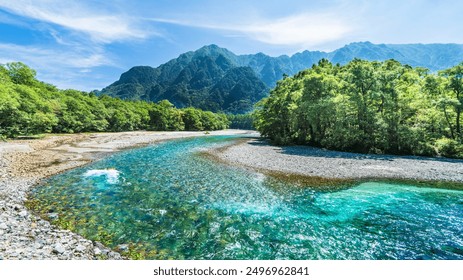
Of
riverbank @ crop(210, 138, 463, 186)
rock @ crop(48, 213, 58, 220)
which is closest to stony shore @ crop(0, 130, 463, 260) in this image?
riverbank @ crop(210, 138, 463, 186)

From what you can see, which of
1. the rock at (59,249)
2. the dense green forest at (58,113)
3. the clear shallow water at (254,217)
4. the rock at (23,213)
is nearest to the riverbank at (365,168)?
the clear shallow water at (254,217)

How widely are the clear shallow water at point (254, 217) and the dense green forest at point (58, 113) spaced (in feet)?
145

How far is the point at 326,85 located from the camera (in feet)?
168

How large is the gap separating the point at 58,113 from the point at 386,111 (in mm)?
89489

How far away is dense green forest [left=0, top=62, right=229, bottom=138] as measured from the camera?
52422mm

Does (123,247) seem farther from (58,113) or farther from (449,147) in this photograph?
(58,113)

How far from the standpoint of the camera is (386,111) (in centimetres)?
4284

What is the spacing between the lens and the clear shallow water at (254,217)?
11062 mm

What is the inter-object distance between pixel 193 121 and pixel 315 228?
442 ft

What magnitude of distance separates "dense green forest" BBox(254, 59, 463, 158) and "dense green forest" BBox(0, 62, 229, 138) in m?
65.2

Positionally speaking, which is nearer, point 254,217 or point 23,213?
point 23,213

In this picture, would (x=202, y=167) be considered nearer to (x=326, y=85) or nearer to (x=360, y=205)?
(x=360, y=205)

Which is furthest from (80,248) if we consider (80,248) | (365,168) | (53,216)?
(365,168)
